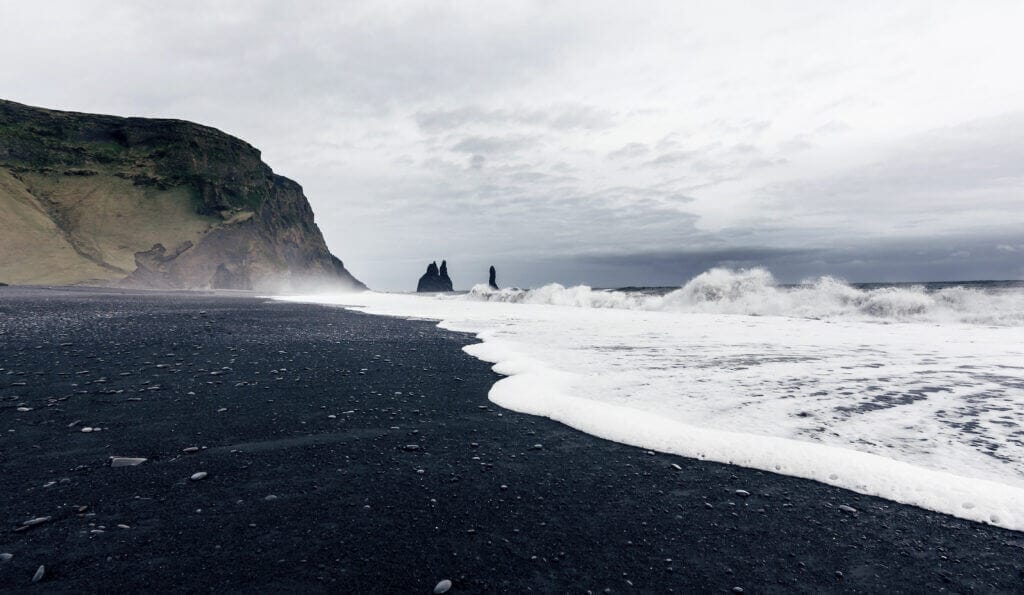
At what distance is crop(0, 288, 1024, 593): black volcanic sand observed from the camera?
2.32 m

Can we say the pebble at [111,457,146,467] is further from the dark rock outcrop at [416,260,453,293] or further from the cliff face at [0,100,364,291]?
the dark rock outcrop at [416,260,453,293]

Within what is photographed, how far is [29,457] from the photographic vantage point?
141 inches

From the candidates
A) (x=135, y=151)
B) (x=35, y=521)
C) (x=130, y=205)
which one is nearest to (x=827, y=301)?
(x=35, y=521)

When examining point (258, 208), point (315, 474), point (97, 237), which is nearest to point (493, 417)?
point (315, 474)

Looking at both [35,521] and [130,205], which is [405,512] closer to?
[35,521]

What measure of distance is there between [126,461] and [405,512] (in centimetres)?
248

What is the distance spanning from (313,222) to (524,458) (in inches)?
4674

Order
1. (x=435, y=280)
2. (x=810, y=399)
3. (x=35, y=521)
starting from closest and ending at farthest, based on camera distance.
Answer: (x=35, y=521) → (x=810, y=399) → (x=435, y=280)

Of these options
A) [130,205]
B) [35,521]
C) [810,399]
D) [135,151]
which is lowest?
[810,399]

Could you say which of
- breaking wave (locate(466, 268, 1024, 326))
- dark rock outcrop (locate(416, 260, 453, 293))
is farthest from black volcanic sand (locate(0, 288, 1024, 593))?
dark rock outcrop (locate(416, 260, 453, 293))

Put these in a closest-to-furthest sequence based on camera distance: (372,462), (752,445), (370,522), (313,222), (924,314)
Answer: (370,522)
(372,462)
(752,445)
(924,314)
(313,222)

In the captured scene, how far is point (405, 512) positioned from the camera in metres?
2.92

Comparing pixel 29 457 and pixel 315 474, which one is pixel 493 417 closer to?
pixel 315 474

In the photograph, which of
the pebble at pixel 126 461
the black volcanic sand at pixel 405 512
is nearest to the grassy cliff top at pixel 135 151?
the black volcanic sand at pixel 405 512
